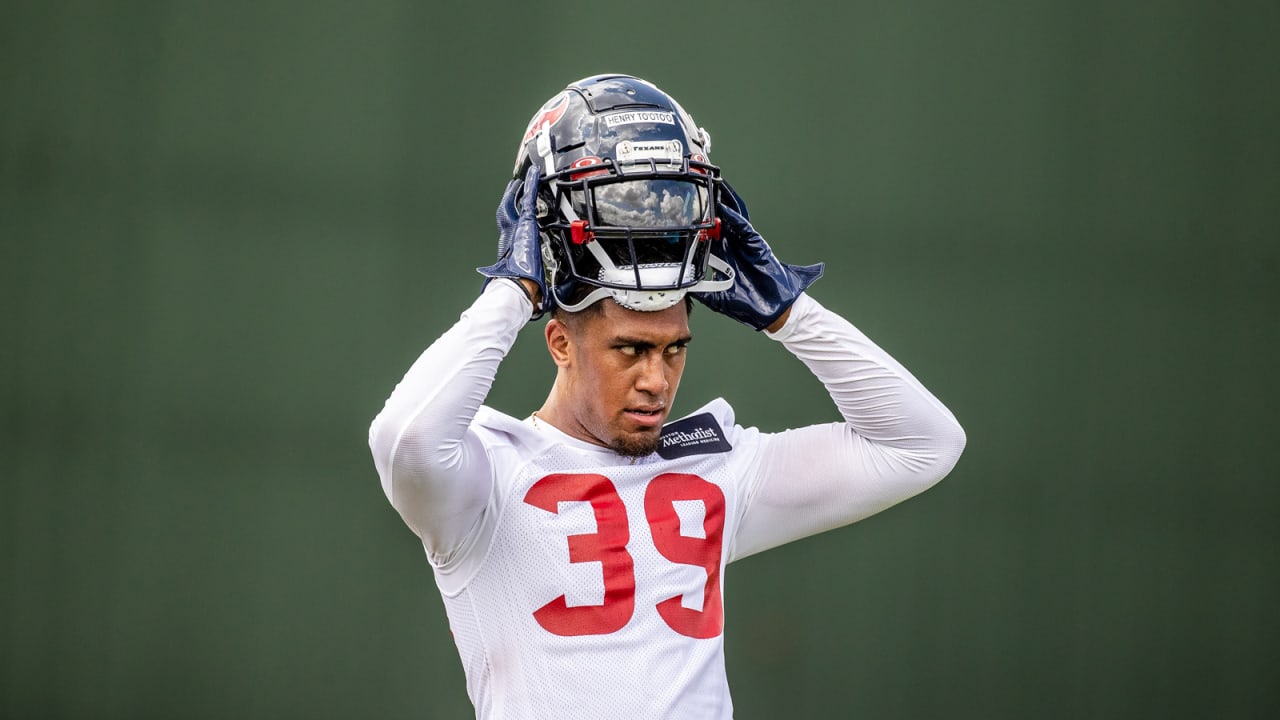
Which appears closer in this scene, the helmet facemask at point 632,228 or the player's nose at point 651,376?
the helmet facemask at point 632,228

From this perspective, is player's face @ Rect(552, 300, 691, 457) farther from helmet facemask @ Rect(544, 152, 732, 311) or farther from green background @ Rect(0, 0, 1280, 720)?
green background @ Rect(0, 0, 1280, 720)

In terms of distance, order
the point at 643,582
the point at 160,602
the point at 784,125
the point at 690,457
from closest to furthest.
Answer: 1. the point at 643,582
2. the point at 690,457
3. the point at 160,602
4. the point at 784,125

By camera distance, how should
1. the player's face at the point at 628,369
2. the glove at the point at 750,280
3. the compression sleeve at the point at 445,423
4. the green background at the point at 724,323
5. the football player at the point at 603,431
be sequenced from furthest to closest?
the green background at the point at 724,323 → the glove at the point at 750,280 → the player's face at the point at 628,369 → the football player at the point at 603,431 → the compression sleeve at the point at 445,423

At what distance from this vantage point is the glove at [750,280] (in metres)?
2.04

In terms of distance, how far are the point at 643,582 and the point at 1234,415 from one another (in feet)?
7.08

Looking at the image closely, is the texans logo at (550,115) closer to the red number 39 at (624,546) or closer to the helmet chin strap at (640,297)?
the helmet chin strap at (640,297)

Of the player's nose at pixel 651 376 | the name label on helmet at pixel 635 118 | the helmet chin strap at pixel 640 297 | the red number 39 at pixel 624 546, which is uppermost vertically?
the name label on helmet at pixel 635 118

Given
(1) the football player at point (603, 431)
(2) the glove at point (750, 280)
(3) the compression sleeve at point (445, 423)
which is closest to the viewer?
(3) the compression sleeve at point (445, 423)

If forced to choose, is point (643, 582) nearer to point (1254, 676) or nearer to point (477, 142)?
point (477, 142)

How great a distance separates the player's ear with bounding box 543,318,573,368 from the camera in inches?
80.4

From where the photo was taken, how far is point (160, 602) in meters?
3.08

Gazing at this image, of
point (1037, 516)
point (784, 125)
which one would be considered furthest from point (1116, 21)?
point (1037, 516)

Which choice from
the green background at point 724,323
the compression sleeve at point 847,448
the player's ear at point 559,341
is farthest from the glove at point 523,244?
the green background at point 724,323

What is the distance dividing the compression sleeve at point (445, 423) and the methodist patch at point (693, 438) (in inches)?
14.4
